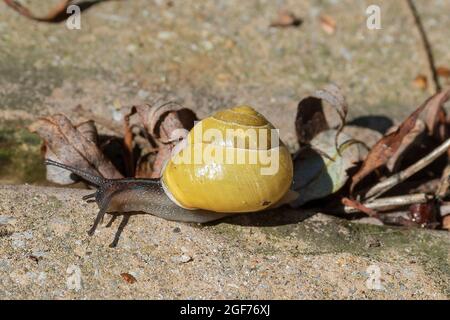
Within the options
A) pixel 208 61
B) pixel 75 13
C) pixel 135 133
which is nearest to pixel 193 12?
pixel 208 61

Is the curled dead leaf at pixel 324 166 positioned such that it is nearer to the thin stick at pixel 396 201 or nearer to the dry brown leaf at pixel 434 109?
the thin stick at pixel 396 201

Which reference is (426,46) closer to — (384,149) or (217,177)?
(384,149)

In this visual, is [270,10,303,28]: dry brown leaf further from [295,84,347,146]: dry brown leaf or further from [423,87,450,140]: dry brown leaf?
[423,87,450,140]: dry brown leaf

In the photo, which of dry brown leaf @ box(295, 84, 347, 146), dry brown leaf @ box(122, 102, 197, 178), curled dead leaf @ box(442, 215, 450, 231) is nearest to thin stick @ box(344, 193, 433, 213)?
curled dead leaf @ box(442, 215, 450, 231)

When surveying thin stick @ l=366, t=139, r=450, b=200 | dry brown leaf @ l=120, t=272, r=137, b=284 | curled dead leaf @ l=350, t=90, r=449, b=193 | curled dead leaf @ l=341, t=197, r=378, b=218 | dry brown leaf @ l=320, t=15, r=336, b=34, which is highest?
→ dry brown leaf @ l=320, t=15, r=336, b=34

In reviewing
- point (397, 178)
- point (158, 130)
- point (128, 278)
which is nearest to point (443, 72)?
point (397, 178)

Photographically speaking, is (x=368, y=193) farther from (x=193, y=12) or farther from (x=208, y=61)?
(x=193, y=12)
